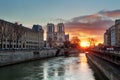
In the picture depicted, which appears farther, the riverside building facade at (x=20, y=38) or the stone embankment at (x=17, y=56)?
the riverside building facade at (x=20, y=38)

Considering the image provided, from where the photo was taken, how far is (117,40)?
15425 cm

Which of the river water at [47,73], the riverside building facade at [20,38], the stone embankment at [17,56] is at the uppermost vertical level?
the riverside building facade at [20,38]

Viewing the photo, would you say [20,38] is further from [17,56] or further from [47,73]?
[47,73]

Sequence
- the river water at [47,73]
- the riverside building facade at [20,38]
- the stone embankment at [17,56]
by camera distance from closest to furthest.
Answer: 1. the river water at [47,73]
2. the stone embankment at [17,56]
3. the riverside building facade at [20,38]

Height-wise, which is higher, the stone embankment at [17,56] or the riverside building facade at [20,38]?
the riverside building facade at [20,38]

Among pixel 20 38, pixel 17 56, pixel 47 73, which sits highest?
pixel 20 38

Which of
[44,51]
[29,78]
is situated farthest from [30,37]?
[29,78]

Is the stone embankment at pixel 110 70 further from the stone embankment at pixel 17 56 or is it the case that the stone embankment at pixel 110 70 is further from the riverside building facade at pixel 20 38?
the riverside building facade at pixel 20 38

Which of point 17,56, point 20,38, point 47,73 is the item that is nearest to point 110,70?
point 47,73

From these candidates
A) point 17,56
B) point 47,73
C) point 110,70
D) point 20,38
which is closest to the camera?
point 110,70

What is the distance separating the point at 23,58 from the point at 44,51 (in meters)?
38.7

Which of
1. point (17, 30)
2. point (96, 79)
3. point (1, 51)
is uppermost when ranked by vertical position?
Result: point (17, 30)

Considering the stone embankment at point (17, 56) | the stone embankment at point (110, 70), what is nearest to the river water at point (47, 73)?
the stone embankment at point (110, 70)

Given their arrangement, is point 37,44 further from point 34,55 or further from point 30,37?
point 34,55
